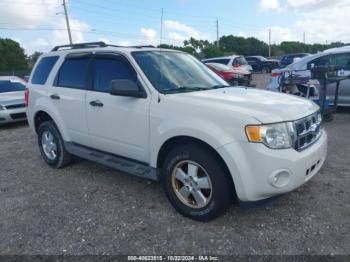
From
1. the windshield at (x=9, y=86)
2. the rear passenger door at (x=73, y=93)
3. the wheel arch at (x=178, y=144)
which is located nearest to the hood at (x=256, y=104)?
the wheel arch at (x=178, y=144)

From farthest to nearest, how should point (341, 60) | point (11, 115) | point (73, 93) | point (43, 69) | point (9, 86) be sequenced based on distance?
point (9, 86) < point (11, 115) < point (341, 60) < point (43, 69) < point (73, 93)

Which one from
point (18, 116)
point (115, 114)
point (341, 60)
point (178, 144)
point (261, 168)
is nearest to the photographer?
point (261, 168)

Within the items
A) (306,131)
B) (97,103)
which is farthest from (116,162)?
(306,131)

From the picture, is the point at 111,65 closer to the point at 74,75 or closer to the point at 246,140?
the point at 74,75

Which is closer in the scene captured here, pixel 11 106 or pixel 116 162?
pixel 116 162

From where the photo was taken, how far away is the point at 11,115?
866 centimetres

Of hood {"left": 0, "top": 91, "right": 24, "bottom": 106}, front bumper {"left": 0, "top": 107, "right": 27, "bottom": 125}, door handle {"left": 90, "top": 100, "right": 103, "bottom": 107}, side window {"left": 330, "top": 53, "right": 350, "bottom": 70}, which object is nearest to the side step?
door handle {"left": 90, "top": 100, "right": 103, "bottom": 107}

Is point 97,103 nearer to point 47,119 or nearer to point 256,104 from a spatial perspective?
point 47,119

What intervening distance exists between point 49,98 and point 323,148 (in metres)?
3.93

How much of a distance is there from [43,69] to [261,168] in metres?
4.06

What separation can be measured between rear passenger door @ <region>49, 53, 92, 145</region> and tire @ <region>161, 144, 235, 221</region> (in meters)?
1.62

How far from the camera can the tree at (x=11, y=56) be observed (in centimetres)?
5932

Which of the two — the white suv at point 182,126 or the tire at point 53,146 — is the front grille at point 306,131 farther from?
the tire at point 53,146

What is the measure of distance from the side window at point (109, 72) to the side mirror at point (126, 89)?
0.27 metres
